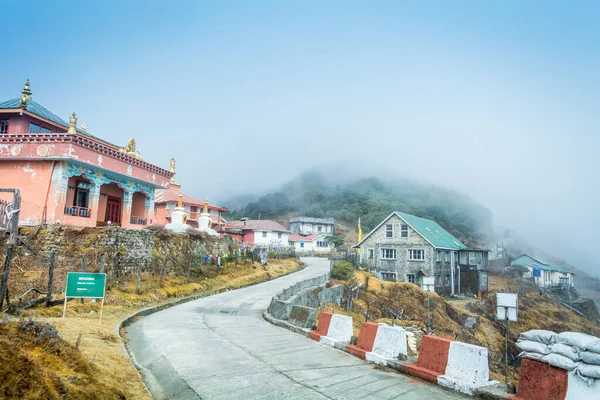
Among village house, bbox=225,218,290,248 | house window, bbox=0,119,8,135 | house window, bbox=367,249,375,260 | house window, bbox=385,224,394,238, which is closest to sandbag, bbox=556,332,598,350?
house window, bbox=0,119,8,135

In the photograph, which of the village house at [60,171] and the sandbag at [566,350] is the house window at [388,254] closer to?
the village house at [60,171]

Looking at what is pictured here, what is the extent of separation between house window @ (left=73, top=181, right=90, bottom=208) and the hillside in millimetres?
77381

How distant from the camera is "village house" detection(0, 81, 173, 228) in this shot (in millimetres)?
22016

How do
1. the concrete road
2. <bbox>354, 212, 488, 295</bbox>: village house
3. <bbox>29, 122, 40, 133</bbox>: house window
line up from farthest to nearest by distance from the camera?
Result: <bbox>354, 212, 488, 295</bbox>: village house → <bbox>29, 122, 40, 133</bbox>: house window → the concrete road

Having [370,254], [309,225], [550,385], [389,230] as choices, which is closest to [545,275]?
[389,230]

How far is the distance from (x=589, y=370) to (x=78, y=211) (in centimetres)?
2551

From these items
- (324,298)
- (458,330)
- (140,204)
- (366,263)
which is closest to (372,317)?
(324,298)

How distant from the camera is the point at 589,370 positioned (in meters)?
4.88

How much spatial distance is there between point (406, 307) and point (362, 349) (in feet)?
77.8

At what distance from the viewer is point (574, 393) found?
5.03 metres

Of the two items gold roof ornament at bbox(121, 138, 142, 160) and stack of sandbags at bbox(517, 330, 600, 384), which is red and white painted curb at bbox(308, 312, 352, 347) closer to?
stack of sandbags at bbox(517, 330, 600, 384)

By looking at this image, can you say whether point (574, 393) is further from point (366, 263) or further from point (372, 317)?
point (366, 263)

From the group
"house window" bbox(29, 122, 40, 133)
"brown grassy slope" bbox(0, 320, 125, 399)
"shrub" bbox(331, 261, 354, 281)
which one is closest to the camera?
"brown grassy slope" bbox(0, 320, 125, 399)

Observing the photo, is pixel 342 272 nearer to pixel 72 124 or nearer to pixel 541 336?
pixel 72 124
